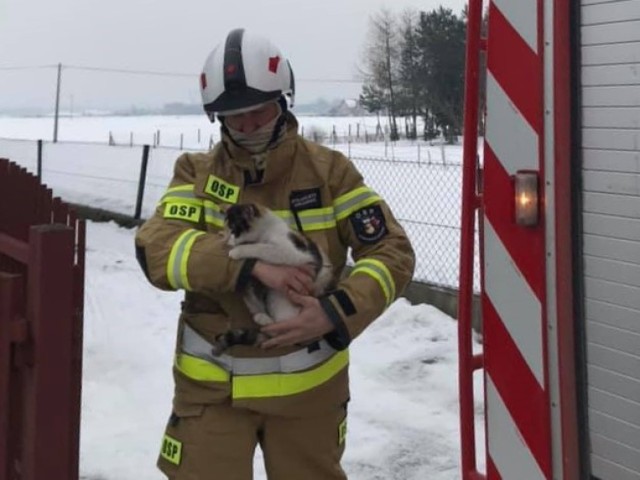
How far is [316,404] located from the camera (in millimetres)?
2730

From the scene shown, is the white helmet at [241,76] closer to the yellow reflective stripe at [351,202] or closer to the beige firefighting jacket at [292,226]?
the beige firefighting jacket at [292,226]

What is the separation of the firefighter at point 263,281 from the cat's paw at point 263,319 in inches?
1.6

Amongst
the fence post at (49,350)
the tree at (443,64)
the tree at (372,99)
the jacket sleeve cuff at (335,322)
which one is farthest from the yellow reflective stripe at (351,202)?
the tree at (372,99)

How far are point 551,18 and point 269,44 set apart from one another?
1.09 metres

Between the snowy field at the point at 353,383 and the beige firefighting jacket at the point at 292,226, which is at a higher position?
the beige firefighting jacket at the point at 292,226

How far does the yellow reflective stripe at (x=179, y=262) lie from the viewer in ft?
8.16

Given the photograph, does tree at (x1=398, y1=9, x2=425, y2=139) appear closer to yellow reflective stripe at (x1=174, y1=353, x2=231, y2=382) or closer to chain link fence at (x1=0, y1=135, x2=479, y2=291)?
chain link fence at (x1=0, y1=135, x2=479, y2=291)

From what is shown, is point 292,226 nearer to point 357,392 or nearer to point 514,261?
point 514,261

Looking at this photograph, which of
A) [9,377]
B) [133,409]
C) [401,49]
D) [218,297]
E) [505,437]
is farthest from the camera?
[401,49]

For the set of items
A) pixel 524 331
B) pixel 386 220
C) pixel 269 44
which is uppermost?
pixel 269 44

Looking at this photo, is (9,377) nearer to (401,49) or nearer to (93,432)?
(93,432)

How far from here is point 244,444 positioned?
270 centimetres

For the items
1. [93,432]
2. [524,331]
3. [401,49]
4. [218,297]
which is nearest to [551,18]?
[524,331]

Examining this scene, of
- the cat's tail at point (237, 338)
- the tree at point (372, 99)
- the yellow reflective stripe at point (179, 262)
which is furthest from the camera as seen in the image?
the tree at point (372, 99)
